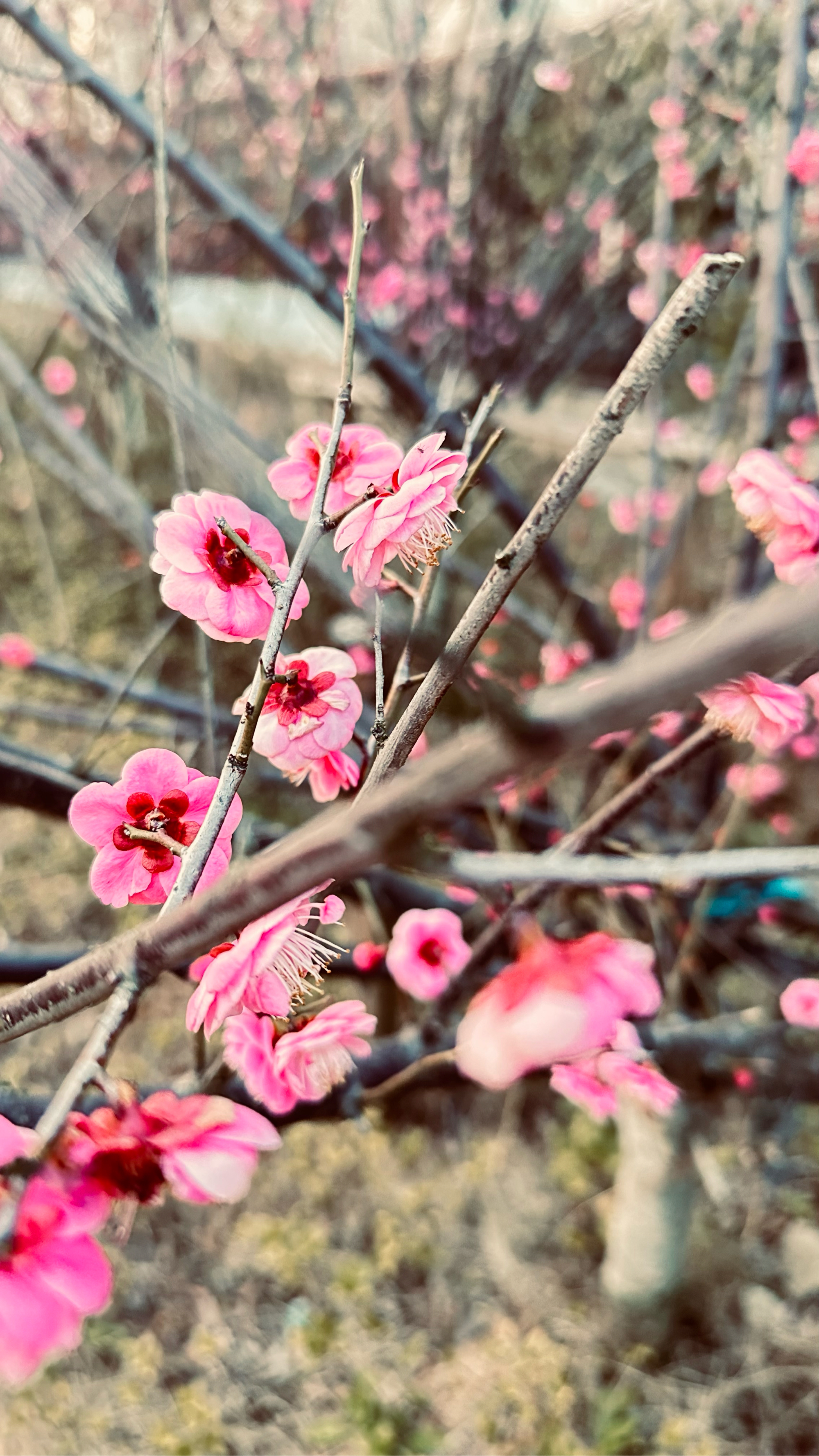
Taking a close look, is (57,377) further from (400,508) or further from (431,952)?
(400,508)

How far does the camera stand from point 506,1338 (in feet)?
7.09

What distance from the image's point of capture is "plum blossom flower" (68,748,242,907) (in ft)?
1.99

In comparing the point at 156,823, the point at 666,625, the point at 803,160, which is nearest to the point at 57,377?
the point at 666,625

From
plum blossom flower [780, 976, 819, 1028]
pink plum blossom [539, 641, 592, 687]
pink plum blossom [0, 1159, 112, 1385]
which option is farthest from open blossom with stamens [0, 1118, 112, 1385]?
pink plum blossom [539, 641, 592, 687]

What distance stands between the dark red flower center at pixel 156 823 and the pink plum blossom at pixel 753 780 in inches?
47.2

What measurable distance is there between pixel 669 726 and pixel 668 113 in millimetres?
1452

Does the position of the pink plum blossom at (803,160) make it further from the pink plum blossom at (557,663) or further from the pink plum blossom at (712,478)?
the pink plum blossom at (557,663)

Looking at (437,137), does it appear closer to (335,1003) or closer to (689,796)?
(689,796)

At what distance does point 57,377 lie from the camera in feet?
13.5

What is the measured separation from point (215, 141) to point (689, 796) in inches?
152

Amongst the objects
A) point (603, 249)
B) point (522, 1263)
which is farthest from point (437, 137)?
point (522, 1263)

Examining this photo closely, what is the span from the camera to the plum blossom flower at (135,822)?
1.99ft

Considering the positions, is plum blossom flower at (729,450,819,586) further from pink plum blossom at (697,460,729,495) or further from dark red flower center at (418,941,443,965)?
pink plum blossom at (697,460,729,495)

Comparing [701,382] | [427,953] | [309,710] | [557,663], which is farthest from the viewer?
[701,382]
